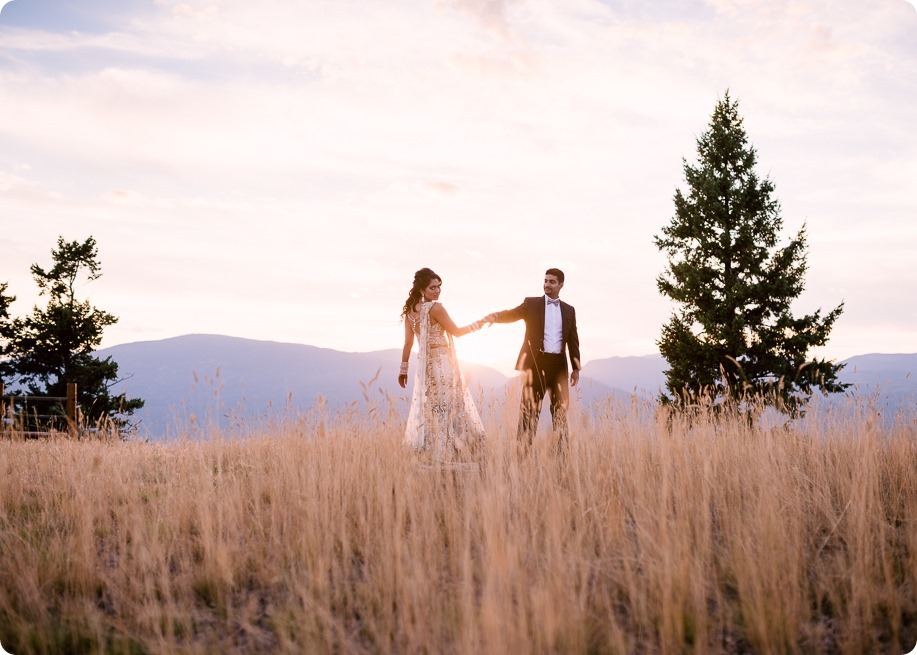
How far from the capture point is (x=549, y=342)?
7.95 metres

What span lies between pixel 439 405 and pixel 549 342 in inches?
68.7

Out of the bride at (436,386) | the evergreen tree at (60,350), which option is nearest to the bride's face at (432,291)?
the bride at (436,386)

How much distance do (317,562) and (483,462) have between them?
260 cm

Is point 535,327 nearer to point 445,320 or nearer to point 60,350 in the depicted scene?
point 445,320

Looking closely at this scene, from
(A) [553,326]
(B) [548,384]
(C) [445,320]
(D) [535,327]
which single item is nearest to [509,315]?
(D) [535,327]

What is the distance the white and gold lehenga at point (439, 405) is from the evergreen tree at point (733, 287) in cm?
1127

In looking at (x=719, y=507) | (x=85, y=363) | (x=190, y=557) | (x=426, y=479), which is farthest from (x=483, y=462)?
(x=85, y=363)

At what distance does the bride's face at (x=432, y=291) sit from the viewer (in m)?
7.13

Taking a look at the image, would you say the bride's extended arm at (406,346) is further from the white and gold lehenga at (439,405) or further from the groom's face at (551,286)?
the groom's face at (551,286)

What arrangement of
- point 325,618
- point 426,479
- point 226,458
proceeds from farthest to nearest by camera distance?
1. point 226,458
2. point 426,479
3. point 325,618

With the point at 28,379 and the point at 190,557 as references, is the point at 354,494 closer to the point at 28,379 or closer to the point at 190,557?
the point at 190,557

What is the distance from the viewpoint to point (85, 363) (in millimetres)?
24453

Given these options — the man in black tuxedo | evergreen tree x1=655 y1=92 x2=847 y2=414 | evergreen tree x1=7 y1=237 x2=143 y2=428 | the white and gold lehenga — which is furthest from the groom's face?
evergreen tree x1=7 y1=237 x2=143 y2=428

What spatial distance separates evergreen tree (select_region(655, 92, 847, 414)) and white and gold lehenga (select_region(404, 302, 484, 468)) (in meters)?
11.3
